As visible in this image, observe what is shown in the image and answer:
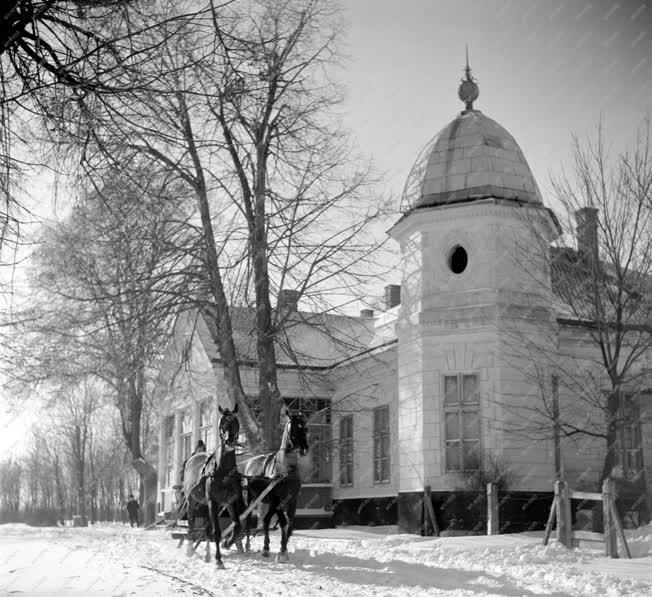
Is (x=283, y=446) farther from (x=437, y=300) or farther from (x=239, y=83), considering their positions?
(x=437, y=300)

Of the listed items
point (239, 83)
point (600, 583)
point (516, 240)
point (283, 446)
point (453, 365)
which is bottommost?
point (600, 583)

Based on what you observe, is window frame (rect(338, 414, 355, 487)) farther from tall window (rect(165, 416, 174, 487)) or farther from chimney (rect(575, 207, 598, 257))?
chimney (rect(575, 207, 598, 257))

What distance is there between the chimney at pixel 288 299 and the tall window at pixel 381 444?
272 inches

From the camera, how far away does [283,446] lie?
1277 cm

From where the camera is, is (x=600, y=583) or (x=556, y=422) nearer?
(x=600, y=583)

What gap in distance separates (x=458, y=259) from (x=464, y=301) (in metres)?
1.37

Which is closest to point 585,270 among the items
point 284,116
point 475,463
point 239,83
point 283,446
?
point 475,463

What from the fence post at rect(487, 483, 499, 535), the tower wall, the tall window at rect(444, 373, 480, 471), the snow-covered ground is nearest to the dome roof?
the tower wall

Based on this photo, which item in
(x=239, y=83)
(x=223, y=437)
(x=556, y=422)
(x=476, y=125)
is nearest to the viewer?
(x=239, y=83)

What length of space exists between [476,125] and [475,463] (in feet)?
29.0

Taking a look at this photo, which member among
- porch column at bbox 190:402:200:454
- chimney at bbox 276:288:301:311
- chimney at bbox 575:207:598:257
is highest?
chimney at bbox 575:207:598:257

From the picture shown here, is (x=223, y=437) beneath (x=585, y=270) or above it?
beneath

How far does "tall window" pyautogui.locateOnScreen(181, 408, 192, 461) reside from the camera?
101 ft

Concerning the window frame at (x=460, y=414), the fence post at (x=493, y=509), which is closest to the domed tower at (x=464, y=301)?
the window frame at (x=460, y=414)
